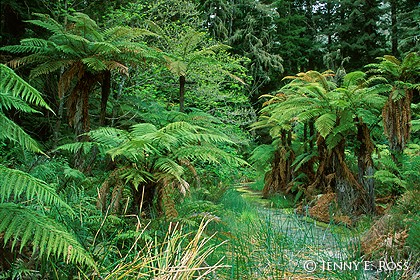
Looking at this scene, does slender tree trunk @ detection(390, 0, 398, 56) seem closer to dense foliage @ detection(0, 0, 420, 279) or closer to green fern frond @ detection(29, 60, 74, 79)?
dense foliage @ detection(0, 0, 420, 279)

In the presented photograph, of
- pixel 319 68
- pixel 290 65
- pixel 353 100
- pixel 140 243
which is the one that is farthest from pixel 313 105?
pixel 319 68

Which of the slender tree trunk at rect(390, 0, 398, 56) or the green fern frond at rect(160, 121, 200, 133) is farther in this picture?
the slender tree trunk at rect(390, 0, 398, 56)

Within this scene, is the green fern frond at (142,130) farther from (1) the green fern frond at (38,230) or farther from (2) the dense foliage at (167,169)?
(1) the green fern frond at (38,230)

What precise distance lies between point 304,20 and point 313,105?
51.3ft

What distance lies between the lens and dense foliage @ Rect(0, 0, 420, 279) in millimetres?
1601

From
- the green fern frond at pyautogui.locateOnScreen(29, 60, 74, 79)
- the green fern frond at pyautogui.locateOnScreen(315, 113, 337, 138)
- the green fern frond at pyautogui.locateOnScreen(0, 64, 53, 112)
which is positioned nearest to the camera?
the green fern frond at pyautogui.locateOnScreen(0, 64, 53, 112)

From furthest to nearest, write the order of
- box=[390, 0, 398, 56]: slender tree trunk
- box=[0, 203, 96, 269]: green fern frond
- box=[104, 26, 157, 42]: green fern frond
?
box=[390, 0, 398, 56]: slender tree trunk → box=[104, 26, 157, 42]: green fern frond → box=[0, 203, 96, 269]: green fern frond

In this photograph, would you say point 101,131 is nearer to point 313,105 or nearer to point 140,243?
point 140,243

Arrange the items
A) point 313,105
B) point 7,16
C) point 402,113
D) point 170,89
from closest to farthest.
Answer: point 402,113
point 313,105
point 7,16
point 170,89

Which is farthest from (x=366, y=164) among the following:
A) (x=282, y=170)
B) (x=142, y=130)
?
(x=142, y=130)

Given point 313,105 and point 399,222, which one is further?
point 313,105

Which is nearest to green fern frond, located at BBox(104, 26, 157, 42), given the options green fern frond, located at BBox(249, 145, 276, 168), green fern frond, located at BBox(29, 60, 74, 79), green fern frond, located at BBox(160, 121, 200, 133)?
green fern frond, located at BBox(29, 60, 74, 79)

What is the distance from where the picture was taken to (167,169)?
270cm

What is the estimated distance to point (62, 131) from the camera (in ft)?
23.2
